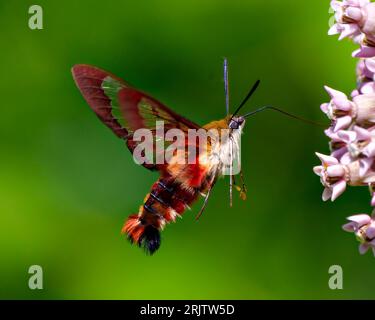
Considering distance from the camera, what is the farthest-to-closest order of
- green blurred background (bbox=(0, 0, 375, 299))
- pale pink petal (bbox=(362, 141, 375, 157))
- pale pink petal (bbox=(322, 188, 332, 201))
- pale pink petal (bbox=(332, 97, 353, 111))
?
green blurred background (bbox=(0, 0, 375, 299)), pale pink petal (bbox=(322, 188, 332, 201)), pale pink petal (bbox=(332, 97, 353, 111)), pale pink petal (bbox=(362, 141, 375, 157))

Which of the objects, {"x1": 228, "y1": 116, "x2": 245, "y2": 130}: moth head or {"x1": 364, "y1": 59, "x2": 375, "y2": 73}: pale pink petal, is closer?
{"x1": 364, "y1": 59, "x2": 375, "y2": 73}: pale pink petal

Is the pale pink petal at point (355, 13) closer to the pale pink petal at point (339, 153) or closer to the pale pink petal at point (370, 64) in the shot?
the pale pink petal at point (370, 64)

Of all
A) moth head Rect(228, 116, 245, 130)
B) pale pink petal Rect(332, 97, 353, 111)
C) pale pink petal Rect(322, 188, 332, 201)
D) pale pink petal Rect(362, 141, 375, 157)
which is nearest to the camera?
pale pink petal Rect(362, 141, 375, 157)

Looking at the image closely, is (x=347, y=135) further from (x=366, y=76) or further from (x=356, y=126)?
(x=366, y=76)

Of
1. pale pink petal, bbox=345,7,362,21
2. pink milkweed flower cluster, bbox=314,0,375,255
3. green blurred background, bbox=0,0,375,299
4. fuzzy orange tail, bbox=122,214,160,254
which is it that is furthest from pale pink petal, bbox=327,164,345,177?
green blurred background, bbox=0,0,375,299

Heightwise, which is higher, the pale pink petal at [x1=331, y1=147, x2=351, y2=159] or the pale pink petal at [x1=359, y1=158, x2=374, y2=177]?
the pale pink petal at [x1=331, y1=147, x2=351, y2=159]

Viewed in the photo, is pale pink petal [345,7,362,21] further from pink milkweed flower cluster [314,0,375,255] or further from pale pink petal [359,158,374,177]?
pale pink petal [359,158,374,177]

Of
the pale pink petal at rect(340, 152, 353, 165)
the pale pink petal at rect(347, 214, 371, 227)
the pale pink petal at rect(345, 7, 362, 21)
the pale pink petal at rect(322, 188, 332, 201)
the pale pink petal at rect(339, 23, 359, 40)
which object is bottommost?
the pale pink petal at rect(347, 214, 371, 227)

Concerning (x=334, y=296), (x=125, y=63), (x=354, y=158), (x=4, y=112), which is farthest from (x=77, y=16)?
(x=354, y=158)

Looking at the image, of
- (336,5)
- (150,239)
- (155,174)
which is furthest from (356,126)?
(155,174)
